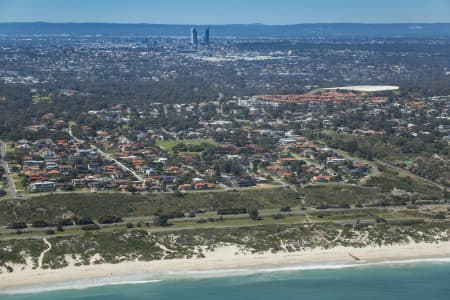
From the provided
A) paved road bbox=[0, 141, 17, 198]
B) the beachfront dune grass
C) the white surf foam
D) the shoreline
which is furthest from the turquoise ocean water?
paved road bbox=[0, 141, 17, 198]

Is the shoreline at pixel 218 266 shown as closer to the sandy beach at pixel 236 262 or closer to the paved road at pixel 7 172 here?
the sandy beach at pixel 236 262

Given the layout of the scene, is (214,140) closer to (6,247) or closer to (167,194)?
(167,194)

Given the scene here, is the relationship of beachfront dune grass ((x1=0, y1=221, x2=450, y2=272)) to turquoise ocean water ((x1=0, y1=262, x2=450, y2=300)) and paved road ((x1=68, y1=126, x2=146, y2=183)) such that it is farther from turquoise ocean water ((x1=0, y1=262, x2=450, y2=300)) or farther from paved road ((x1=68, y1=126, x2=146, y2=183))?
paved road ((x1=68, y1=126, x2=146, y2=183))

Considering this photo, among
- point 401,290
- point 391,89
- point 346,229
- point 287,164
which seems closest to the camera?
point 401,290

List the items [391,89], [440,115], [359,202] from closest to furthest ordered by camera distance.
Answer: [359,202]
[440,115]
[391,89]

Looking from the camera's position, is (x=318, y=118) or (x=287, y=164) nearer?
(x=287, y=164)

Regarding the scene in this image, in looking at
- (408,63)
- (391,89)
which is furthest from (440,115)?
(408,63)
